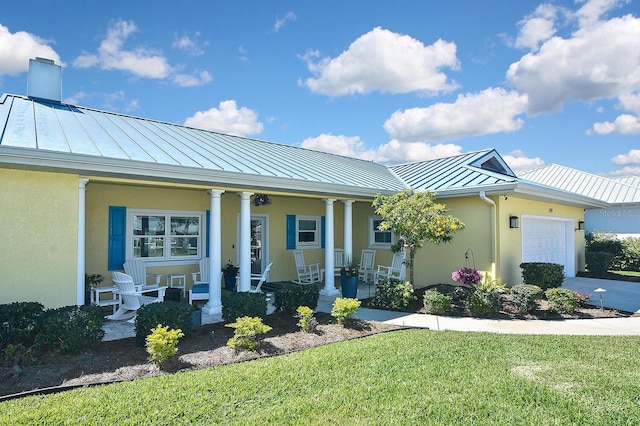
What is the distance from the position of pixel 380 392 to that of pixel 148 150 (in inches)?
240

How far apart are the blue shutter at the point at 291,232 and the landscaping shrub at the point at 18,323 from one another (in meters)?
7.49

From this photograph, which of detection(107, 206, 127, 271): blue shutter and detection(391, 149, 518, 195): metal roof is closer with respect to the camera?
detection(107, 206, 127, 271): blue shutter

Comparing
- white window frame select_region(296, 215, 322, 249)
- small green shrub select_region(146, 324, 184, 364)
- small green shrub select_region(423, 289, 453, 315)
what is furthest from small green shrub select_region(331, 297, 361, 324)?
white window frame select_region(296, 215, 322, 249)

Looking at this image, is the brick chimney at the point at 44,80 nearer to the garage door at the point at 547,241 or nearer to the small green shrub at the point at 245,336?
the small green shrub at the point at 245,336

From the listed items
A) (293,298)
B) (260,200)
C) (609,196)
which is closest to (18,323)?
(293,298)

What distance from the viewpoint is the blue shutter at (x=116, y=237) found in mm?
8688

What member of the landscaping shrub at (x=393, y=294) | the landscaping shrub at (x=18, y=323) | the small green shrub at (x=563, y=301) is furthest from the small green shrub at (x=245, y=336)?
the small green shrub at (x=563, y=301)

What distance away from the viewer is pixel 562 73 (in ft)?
40.1

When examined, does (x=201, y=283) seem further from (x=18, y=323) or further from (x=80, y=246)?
(x=18, y=323)

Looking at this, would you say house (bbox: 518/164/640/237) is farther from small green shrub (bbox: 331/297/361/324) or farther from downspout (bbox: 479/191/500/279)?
small green shrub (bbox: 331/297/361/324)

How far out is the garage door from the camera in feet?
36.8

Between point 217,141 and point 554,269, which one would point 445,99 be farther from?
point 217,141

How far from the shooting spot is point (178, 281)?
992 centimetres

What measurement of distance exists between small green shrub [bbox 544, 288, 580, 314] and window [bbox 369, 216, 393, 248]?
5.94 meters
